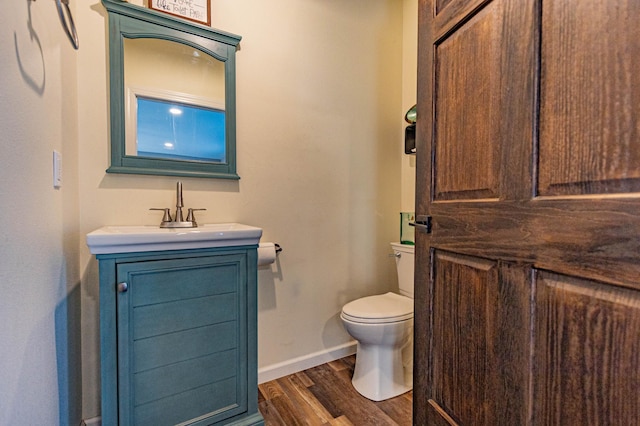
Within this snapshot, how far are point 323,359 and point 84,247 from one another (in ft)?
4.97

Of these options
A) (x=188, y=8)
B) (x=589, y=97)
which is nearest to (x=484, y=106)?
(x=589, y=97)

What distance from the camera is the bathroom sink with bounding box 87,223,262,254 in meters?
1.08

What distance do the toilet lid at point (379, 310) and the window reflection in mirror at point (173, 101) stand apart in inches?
43.9

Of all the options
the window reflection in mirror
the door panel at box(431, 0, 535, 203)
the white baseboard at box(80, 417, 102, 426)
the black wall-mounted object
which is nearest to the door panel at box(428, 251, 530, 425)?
the door panel at box(431, 0, 535, 203)

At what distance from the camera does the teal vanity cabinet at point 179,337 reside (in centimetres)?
112

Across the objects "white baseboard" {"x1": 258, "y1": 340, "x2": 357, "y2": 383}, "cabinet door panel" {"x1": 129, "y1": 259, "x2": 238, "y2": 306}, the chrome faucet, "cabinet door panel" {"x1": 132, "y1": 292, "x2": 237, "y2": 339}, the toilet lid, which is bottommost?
"white baseboard" {"x1": 258, "y1": 340, "x2": 357, "y2": 383}

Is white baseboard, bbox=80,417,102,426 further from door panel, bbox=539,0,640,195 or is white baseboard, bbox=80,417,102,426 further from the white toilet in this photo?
door panel, bbox=539,0,640,195

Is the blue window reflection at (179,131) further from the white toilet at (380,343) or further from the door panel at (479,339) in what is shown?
the door panel at (479,339)

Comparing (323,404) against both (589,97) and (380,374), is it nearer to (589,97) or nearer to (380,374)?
(380,374)

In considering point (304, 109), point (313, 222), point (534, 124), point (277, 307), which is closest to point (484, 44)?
point (534, 124)

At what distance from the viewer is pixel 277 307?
1854mm

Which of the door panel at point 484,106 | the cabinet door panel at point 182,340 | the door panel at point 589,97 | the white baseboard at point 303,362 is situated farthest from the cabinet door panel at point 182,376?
the door panel at point 589,97

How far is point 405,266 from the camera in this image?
6.41ft

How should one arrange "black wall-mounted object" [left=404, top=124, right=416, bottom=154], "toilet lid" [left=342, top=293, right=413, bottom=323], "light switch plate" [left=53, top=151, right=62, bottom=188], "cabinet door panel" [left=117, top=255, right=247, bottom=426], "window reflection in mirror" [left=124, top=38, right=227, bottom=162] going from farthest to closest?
1. "black wall-mounted object" [left=404, top=124, right=416, bottom=154]
2. "toilet lid" [left=342, top=293, right=413, bottom=323]
3. "window reflection in mirror" [left=124, top=38, right=227, bottom=162]
4. "cabinet door panel" [left=117, top=255, right=247, bottom=426]
5. "light switch plate" [left=53, top=151, right=62, bottom=188]
